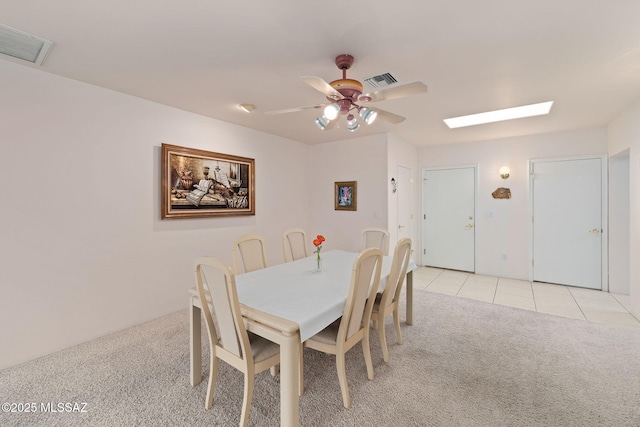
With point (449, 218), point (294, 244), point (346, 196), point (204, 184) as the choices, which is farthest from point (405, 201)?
point (204, 184)

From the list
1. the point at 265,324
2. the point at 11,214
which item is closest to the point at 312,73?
the point at 265,324

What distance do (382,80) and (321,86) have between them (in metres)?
0.92

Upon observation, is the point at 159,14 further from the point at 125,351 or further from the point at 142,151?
the point at 125,351

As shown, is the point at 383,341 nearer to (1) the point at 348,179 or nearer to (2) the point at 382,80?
(2) the point at 382,80

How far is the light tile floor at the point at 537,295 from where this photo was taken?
331 centimetres

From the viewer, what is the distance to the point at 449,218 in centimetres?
539

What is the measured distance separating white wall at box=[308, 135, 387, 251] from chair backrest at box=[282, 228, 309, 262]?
5.18 feet

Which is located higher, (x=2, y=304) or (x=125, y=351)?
(x=2, y=304)

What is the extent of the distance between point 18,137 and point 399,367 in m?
3.64

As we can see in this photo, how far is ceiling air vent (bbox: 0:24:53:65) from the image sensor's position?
183 cm

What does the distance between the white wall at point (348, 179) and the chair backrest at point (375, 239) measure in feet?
2.80

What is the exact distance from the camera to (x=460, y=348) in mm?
2547

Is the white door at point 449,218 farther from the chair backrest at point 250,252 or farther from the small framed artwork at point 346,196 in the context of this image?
the chair backrest at point 250,252

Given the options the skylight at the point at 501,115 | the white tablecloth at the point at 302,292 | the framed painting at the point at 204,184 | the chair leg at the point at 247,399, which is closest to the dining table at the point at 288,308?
the white tablecloth at the point at 302,292
